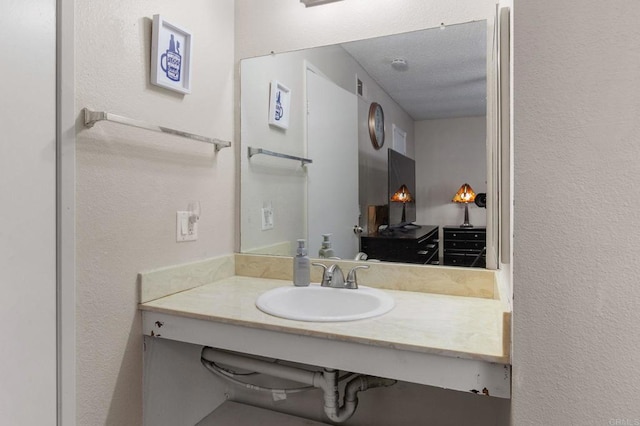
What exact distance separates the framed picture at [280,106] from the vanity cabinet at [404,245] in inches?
24.5

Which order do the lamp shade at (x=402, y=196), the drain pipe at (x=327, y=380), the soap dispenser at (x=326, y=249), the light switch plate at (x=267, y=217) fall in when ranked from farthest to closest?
the light switch plate at (x=267, y=217) → the soap dispenser at (x=326, y=249) → the lamp shade at (x=402, y=196) → the drain pipe at (x=327, y=380)

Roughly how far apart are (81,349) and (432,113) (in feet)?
4.48

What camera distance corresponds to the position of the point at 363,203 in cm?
157

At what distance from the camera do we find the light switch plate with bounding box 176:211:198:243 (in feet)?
4.70

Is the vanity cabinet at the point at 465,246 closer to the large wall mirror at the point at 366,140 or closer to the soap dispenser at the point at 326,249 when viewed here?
the large wall mirror at the point at 366,140

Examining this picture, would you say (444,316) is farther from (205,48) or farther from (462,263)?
(205,48)

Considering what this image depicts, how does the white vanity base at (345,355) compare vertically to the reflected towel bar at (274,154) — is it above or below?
below

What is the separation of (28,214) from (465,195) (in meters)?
1.32

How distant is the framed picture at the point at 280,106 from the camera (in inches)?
66.9

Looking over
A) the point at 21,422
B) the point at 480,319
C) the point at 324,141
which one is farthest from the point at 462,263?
the point at 21,422

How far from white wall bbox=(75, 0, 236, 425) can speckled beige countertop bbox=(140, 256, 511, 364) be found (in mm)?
143

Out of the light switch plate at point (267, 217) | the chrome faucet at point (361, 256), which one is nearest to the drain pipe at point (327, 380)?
the chrome faucet at point (361, 256)

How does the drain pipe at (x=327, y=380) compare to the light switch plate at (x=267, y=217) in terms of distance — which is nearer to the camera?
the drain pipe at (x=327, y=380)

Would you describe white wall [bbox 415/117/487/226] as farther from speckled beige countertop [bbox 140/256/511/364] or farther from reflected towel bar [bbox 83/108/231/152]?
reflected towel bar [bbox 83/108/231/152]
